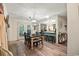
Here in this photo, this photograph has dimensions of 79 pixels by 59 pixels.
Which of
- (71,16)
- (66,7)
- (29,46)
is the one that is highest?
(66,7)

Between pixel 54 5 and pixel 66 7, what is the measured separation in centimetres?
18

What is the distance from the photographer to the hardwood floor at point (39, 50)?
166 cm

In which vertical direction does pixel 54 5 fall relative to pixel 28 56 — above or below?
above

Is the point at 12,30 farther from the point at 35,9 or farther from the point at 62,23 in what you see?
the point at 62,23

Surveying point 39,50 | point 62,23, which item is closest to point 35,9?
point 62,23

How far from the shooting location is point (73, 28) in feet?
5.35

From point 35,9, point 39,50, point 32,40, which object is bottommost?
point 39,50

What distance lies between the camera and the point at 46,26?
1667 mm

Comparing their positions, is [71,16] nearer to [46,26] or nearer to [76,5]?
[76,5]

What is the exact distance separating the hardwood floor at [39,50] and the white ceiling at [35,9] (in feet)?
1.38

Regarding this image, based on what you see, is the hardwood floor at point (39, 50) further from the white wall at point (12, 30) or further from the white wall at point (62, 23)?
the white wall at point (62, 23)

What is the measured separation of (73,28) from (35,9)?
621 mm

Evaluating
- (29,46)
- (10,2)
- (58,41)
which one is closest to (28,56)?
(29,46)

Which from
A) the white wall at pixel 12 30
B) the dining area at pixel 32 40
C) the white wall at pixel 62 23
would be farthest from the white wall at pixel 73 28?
the white wall at pixel 12 30
